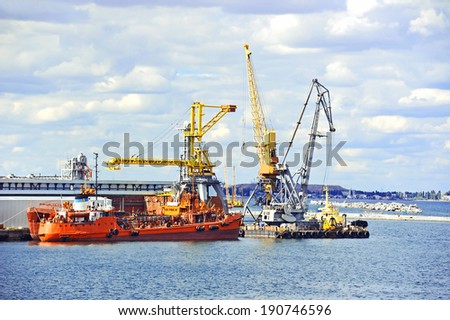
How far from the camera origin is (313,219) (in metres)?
88.9

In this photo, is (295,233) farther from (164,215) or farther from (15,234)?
(15,234)

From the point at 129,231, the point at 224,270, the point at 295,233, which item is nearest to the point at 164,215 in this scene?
the point at 129,231

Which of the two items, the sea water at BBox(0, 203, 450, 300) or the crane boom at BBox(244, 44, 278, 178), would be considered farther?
the crane boom at BBox(244, 44, 278, 178)

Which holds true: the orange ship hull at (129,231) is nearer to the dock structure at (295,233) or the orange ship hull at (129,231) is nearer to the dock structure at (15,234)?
the dock structure at (15,234)

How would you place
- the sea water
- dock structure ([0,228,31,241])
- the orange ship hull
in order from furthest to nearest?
dock structure ([0,228,31,241]) < the orange ship hull < the sea water

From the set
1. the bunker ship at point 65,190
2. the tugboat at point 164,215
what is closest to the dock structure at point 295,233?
the tugboat at point 164,215

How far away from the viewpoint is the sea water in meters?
46.8

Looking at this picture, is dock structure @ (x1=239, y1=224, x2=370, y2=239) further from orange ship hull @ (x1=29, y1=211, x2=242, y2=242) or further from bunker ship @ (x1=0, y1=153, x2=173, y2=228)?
bunker ship @ (x1=0, y1=153, x2=173, y2=228)

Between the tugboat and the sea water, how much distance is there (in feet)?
7.24

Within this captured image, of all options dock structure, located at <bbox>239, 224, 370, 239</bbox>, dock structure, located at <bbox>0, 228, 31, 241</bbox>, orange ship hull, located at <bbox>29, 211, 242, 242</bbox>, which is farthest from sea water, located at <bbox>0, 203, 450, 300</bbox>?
dock structure, located at <bbox>239, 224, 370, 239</bbox>

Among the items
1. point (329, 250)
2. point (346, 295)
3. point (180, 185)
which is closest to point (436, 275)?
point (346, 295)

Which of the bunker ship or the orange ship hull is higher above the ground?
the bunker ship

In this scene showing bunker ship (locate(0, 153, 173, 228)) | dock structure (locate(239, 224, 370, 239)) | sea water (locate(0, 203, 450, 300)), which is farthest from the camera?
dock structure (locate(239, 224, 370, 239))
